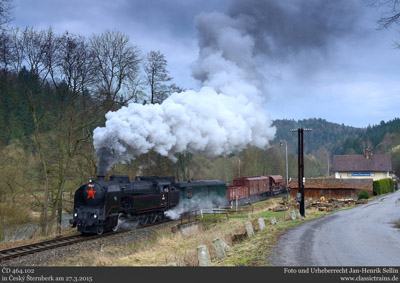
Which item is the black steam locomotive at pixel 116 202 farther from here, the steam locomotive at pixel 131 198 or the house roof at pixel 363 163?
the house roof at pixel 363 163

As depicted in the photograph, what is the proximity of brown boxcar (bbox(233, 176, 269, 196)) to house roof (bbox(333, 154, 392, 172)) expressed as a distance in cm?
2128

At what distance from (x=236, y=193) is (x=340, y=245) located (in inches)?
814

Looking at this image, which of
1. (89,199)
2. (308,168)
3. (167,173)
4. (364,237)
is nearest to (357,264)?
(364,237)

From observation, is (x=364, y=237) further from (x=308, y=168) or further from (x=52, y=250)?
(x=308, y=168)

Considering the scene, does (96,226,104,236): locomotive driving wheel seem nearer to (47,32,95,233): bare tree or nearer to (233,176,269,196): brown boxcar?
(47,32,95,233): bare tree

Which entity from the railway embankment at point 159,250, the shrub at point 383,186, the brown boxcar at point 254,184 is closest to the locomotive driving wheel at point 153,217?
the railway embankment at point 159,250

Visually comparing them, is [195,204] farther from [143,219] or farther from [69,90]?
[69,90]

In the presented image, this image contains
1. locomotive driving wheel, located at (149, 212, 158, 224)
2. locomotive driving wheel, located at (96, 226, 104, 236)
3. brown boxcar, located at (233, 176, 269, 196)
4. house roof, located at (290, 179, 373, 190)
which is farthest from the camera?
house roof, located at (290, 179, 373, 190)

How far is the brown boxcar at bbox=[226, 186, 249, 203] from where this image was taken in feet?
102

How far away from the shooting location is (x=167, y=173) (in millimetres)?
34375

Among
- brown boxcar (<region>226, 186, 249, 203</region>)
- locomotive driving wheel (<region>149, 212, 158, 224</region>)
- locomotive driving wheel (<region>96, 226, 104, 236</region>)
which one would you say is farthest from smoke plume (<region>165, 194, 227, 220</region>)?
locomotive driving wheel (<region>96, 226, 104, 236</region>)

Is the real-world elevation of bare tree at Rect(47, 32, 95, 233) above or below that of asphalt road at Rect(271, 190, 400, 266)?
above

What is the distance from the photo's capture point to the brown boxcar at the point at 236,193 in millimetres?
31041

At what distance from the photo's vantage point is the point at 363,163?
180ft
